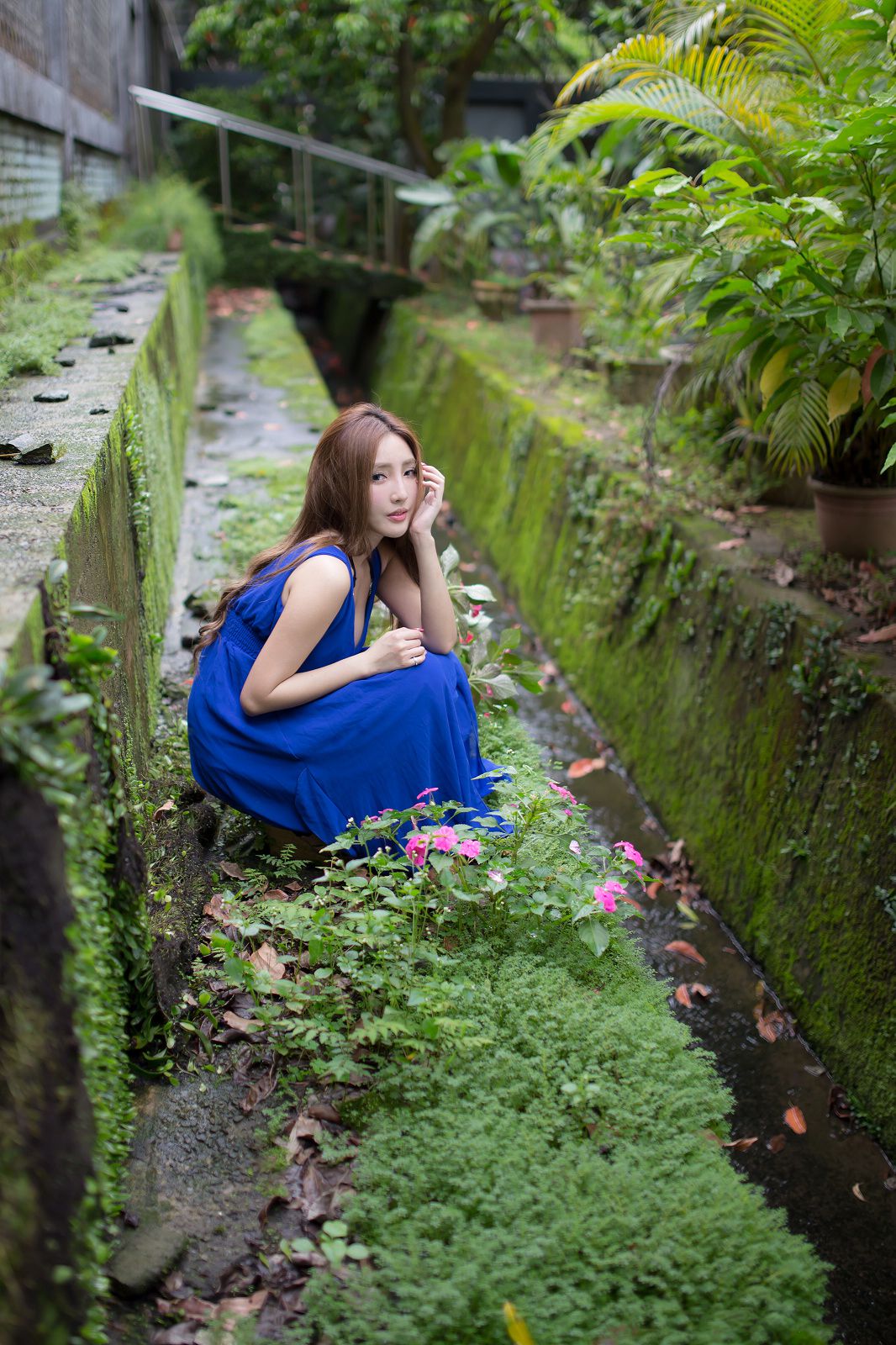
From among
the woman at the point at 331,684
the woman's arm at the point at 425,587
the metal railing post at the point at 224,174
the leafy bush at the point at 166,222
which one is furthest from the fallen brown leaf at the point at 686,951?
the metal railing post at the point at 224,174

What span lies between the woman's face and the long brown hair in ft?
0.06

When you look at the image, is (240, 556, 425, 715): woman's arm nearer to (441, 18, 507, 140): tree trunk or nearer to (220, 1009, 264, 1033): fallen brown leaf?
(220, 1009, 264, 1033): fallen brown leaf

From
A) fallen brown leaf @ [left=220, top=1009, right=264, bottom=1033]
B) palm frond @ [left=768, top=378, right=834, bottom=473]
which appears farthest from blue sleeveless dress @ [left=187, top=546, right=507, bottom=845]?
palm frond @ [left=768, top=378, right=834, bottom=473]

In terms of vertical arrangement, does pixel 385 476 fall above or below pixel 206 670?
above

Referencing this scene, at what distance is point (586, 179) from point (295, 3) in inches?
179

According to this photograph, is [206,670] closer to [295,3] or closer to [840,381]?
[840,381]

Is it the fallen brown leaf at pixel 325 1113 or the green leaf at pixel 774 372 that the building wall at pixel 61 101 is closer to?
the green leaf at pixel 774 372

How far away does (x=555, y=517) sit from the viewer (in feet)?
22.1

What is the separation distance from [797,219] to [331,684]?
2165 mm

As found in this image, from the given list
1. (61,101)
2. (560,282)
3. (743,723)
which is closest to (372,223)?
(560,282)

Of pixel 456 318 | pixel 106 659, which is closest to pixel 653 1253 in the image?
pixel 106 659

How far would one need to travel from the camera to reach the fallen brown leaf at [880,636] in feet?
12.1

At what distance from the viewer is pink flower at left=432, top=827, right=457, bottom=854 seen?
8.07 feet

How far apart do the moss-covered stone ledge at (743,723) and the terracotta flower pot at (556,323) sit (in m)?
2.09
